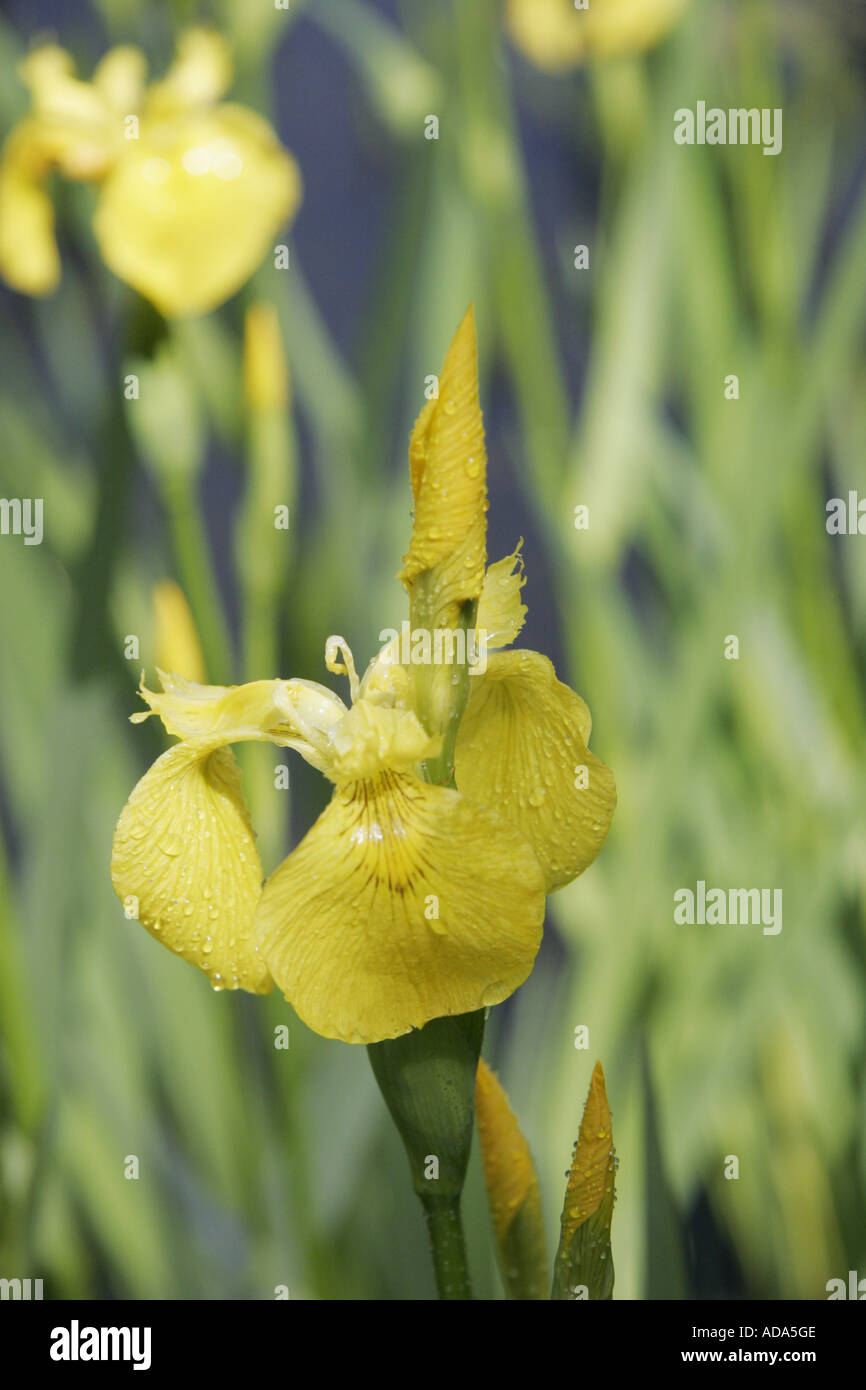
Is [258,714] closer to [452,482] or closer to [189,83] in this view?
[452,482]

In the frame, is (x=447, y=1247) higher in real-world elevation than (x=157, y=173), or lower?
lower

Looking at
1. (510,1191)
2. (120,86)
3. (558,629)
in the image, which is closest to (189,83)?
(120,86)

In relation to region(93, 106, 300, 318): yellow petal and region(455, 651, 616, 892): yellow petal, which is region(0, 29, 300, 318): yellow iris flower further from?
region(455, 651, 616, 892): yellow petal

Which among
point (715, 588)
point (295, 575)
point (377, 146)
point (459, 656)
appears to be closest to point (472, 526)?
point (459, 656)

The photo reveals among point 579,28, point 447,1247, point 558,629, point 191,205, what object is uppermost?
point 579,28

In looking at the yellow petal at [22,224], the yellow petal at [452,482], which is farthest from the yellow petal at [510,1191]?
the yellow petal at [22,224]

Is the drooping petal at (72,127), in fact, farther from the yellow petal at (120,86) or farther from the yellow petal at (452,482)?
the yellow petal at (452,482)
